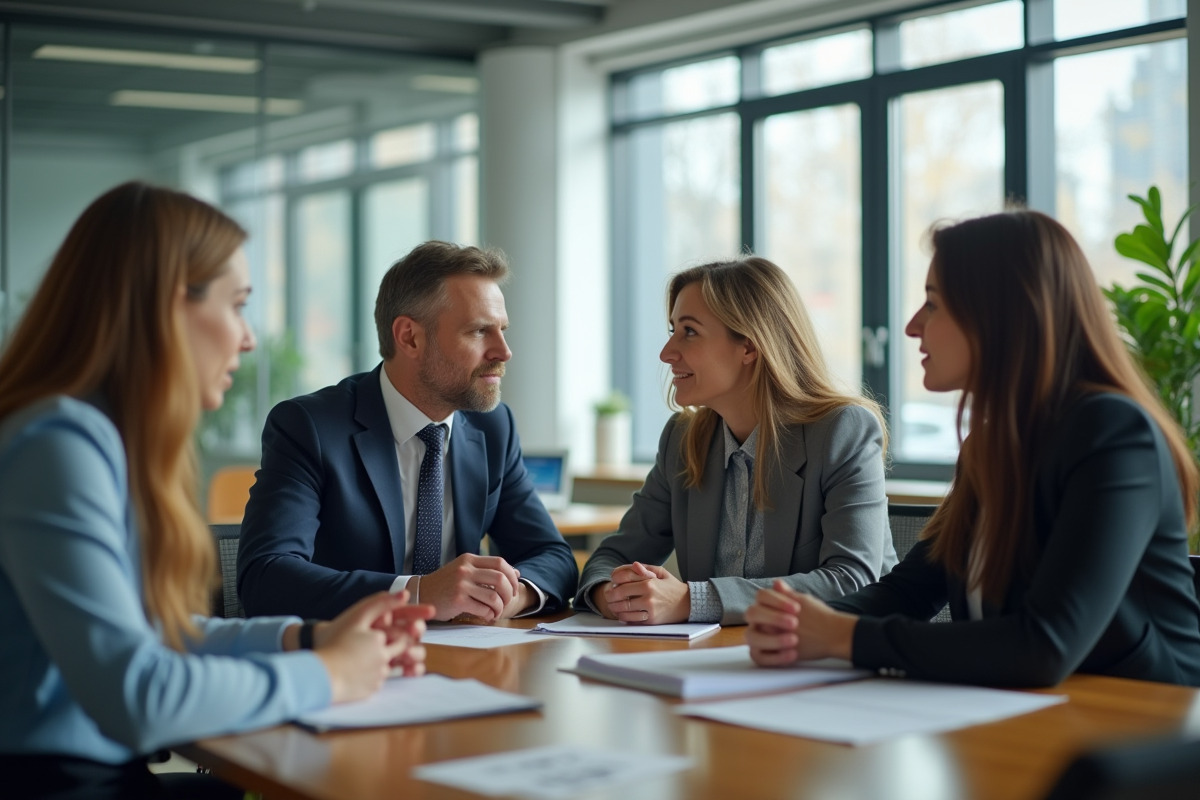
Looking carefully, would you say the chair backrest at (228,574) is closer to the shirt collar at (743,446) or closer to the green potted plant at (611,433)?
the shirt collar at (743,446)

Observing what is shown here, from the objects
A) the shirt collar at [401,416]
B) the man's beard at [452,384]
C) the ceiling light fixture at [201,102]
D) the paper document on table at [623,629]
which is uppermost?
the ceiling light fixture at [201,102]

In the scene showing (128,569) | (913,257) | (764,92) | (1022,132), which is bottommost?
(128,569)

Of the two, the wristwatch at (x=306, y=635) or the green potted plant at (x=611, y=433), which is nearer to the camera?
the wristwatch at (x=306, y=635)

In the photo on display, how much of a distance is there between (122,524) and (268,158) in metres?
5.57

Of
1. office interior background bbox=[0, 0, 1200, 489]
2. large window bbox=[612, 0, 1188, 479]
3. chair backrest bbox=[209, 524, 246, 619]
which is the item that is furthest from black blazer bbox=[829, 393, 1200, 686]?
office interior background bbox=[0, 0, 1200, 489]

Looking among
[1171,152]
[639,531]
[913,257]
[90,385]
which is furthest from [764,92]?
[90,385]

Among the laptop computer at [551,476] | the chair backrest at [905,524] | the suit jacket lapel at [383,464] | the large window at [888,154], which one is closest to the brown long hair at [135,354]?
the suit jacket lapel at [383,464]

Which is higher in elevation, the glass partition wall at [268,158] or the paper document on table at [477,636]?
the glass partition wall at [268,158]

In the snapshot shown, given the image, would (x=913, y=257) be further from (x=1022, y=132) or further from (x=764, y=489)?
(x=764, y=489)

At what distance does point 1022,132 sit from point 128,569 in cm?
469

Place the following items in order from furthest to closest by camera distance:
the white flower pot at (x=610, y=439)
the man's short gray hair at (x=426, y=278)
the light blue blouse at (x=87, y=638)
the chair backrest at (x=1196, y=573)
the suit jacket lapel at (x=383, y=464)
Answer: the white flower pot at (x=610, y=439) → the man's short gray hair at (x=426, y=278) → the suit jacket lapel at (x=383, y=464) → the chair backrest at (x=1196, y=573) → the light blue blouse at (x=87, y=638)

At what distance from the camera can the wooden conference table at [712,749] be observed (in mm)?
1179

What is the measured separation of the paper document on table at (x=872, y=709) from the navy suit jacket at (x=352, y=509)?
872mm

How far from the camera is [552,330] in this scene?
272 inches
